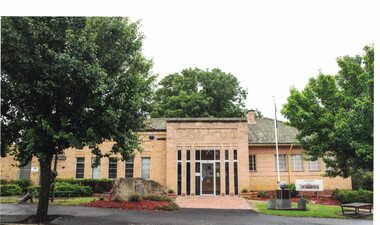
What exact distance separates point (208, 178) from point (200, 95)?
1528cm

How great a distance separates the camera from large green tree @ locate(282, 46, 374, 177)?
38.9 feet

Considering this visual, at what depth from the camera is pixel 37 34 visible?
9141 mm

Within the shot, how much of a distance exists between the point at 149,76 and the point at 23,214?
6.57 m

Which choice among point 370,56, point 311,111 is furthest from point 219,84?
point 370,56

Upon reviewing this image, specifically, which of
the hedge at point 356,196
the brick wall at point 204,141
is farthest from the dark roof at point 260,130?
the hedge at point 356,196

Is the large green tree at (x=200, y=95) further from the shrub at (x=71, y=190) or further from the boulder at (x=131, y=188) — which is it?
the boulder at (x=131, y=188)

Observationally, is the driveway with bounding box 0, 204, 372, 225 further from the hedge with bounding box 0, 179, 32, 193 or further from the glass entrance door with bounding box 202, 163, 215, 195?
the hedge with bounding box 0, 179, 32, 193

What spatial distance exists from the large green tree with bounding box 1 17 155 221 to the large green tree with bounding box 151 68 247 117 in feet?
76.9

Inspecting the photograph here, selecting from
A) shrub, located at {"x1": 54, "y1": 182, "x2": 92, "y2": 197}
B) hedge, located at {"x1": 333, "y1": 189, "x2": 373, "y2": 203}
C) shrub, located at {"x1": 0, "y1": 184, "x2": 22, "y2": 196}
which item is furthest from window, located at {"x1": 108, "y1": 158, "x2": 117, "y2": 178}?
hedge, located at {"x1": 333, "y1": 189, "x2": 373, "y2": 203}

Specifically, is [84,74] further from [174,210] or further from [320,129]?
[320,129]

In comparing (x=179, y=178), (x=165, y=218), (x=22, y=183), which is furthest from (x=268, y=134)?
(x=22, y=183)

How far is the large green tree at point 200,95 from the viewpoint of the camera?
35444 millimetres

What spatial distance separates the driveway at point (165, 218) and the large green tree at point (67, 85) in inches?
53.1

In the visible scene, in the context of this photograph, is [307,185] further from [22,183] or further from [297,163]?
[22,183]
